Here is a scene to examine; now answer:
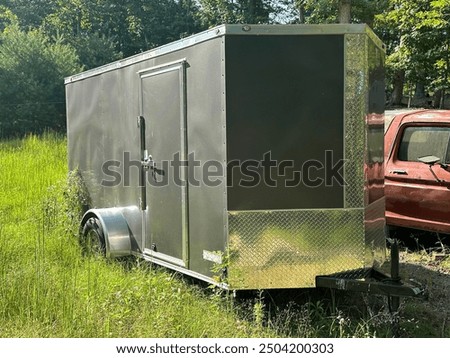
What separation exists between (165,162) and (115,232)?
1.34 meters

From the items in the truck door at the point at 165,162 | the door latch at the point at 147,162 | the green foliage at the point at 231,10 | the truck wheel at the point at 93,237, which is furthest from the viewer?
the green foliage at the point at 231,10

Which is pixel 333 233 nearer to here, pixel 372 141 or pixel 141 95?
pixel 372 141

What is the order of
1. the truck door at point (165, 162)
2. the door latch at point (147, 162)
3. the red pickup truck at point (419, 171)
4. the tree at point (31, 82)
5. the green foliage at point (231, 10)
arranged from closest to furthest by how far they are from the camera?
the truck door at point (165, 162)
the door latch at point (147, 162)
the red pickup truck at point (419, 171)
the tree at point (31, 82)
the green foliage at point (231, 10)

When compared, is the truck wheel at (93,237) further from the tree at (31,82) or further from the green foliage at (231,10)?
the green foliage at (231,10)

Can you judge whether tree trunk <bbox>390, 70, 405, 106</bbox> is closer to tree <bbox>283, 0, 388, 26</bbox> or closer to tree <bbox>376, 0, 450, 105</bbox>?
tree <bbox>283, 0, 388, 26</bbox>

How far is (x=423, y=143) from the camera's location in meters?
7.25

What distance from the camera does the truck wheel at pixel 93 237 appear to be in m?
6.55

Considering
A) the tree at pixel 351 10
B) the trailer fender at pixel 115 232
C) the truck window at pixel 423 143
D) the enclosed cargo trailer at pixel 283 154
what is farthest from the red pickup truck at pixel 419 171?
the tree at pixel 351 10

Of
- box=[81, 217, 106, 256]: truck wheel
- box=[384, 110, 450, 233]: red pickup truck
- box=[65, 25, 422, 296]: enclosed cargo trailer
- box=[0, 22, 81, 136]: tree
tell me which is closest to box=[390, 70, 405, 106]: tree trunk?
box=[0, 22, 81, 136]: tree

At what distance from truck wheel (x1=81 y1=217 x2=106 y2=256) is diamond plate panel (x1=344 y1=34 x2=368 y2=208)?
10.3 feet

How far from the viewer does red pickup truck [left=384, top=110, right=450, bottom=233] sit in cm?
683

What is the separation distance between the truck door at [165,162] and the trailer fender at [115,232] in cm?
44
